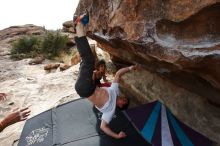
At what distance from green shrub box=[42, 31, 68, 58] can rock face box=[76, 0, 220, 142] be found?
13101 mm

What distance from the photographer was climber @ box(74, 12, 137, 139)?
4637mm

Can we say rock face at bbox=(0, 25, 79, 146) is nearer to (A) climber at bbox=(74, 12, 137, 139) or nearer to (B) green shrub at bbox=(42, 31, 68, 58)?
(A) climber at bbox=(74, 12, 137, 139)

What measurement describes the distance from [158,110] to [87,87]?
115 cm

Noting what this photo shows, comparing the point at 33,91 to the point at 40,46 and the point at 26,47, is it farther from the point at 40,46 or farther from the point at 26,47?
the point at 26,47

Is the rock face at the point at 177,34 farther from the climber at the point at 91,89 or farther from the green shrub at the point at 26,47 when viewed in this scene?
the green shrub at the point at 26,47

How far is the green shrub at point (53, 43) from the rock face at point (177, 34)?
13101mm

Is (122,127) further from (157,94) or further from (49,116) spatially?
(49,116)

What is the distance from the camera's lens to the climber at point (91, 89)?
4.64 m

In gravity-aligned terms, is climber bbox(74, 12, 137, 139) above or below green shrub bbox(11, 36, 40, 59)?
above

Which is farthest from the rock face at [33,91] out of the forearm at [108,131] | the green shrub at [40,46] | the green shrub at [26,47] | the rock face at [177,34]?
the green shrub at [26,47]

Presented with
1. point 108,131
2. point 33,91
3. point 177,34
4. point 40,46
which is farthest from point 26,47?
point 177,34

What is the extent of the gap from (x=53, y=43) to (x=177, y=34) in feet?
50.0

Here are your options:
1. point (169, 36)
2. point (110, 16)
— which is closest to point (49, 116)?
point (110, 16)

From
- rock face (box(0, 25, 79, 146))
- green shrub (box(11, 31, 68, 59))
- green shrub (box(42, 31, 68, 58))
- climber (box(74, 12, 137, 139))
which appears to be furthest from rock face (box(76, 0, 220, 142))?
green shrub (box(42, 31, 68, 58))
